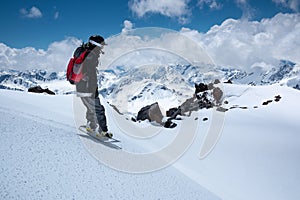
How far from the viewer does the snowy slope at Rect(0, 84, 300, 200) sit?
3375 millimetres

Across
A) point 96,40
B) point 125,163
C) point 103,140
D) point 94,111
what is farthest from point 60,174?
point 96,40

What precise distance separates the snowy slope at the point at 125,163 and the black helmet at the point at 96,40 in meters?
2.12

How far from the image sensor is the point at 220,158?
826 cm

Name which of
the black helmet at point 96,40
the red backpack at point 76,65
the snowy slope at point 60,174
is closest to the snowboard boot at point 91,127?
the snowy slope at point 60,174

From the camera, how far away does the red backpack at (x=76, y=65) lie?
532 centimetres

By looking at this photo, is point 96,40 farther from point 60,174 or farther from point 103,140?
point 60,174

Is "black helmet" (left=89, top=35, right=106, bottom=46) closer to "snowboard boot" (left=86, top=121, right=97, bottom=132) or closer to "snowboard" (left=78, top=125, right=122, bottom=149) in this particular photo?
"snowboard boot" (left=86, top=121, right=97, bottom=132)

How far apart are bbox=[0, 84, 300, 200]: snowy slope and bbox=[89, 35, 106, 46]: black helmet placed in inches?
83.4

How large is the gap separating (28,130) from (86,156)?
4.26ft

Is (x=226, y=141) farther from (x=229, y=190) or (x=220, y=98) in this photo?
(x=220, y=98)

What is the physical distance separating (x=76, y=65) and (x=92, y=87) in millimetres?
681

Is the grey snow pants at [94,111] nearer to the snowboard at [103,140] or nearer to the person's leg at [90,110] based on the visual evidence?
the person's leg at [90,110]

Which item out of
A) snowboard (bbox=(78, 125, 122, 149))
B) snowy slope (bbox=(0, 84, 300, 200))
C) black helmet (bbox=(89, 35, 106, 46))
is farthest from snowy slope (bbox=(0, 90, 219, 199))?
black helmet (bbox=(89, 35, 106, 46))

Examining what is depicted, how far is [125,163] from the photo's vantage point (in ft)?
15.8
